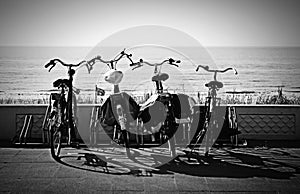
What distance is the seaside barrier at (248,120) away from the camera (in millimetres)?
5871

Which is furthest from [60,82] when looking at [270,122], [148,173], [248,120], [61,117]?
[270,122]

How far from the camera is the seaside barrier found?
19.3 feet

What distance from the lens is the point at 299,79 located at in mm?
7277

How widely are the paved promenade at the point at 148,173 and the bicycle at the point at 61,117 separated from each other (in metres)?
0.17

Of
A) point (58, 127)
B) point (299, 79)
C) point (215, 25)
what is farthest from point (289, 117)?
point (58, 127)

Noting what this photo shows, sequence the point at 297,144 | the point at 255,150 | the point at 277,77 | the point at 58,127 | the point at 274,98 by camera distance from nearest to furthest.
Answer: the point at 58,127
the point at 255,150
the point at 297,144
the point at 274,98
the point at 277,77

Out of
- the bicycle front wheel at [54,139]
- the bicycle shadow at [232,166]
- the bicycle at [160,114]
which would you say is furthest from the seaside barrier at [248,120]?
the bicycle at [160,114]

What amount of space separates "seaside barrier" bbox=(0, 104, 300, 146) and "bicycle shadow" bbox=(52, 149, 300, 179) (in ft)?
3.01

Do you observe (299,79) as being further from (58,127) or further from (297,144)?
(58,127)

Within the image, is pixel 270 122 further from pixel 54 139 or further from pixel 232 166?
pixel 54 139

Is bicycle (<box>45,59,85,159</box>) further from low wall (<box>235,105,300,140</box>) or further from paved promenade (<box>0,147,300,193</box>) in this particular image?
low wall (<box>235,105,300,140</box>)

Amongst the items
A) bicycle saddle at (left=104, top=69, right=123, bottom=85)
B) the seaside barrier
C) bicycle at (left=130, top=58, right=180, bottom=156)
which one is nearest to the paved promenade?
bicycle at (left=130, top=58, right=180, bottom=156)

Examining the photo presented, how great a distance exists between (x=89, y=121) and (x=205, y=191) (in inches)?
104

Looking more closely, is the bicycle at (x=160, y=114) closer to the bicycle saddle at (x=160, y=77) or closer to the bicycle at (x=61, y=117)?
the bicycle saddle at (x=160, y=77)
